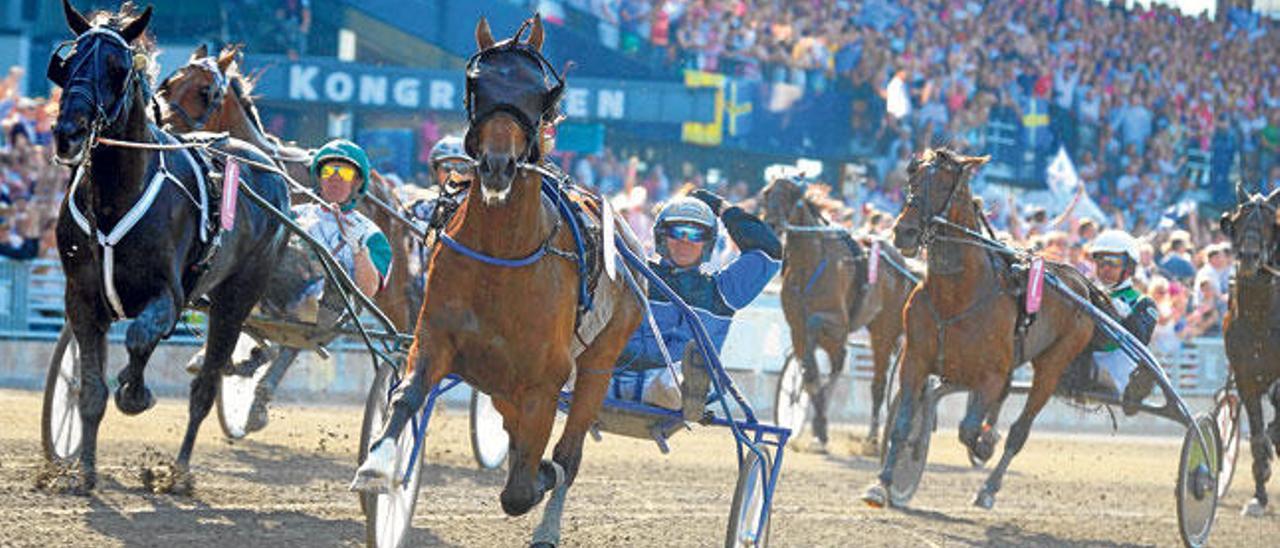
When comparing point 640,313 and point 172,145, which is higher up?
point 172,145

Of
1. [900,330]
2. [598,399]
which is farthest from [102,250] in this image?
[900,330]

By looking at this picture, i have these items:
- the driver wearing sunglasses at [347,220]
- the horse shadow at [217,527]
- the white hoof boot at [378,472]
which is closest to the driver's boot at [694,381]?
the horse shadow at [217,527]

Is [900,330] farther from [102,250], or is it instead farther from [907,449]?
[102,250]

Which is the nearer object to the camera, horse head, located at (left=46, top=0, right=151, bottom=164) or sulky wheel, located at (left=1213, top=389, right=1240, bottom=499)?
horse head, located at (left=46, top=0, right=151, bottom=164)

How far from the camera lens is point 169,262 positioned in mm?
7801

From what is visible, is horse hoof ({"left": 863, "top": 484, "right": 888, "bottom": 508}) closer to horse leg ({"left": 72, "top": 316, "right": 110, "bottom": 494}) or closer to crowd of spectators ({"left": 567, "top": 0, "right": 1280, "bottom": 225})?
horse leg ({"left": 72, "top": 316, "right": 110, "bottom": 494})

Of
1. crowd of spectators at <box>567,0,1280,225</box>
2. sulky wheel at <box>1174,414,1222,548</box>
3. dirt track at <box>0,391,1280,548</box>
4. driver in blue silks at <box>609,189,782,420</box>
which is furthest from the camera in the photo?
crowd of spectators at <box>567,0,1280,225</box>

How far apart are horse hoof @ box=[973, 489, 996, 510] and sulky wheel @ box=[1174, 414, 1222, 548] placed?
1.06m

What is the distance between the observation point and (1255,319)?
486 inches

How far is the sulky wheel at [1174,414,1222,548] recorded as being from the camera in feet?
34.2

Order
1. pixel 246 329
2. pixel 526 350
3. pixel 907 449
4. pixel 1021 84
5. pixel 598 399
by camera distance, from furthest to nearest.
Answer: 1. pixel 1021 84
2. pixel 907 449
3. pixel 246 329
4. pixel 598 399
5. pixel 526 350

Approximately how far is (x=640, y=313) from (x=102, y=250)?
212 centimetres

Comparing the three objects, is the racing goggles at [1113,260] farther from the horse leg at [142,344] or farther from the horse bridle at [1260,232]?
the horse leg at [142,344]

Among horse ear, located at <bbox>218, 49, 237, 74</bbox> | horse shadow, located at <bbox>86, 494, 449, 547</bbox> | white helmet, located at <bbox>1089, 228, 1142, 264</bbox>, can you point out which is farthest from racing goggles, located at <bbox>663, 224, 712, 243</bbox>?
white helmet, located at <bbox>1089, 228, 1142, 264</bbox>
